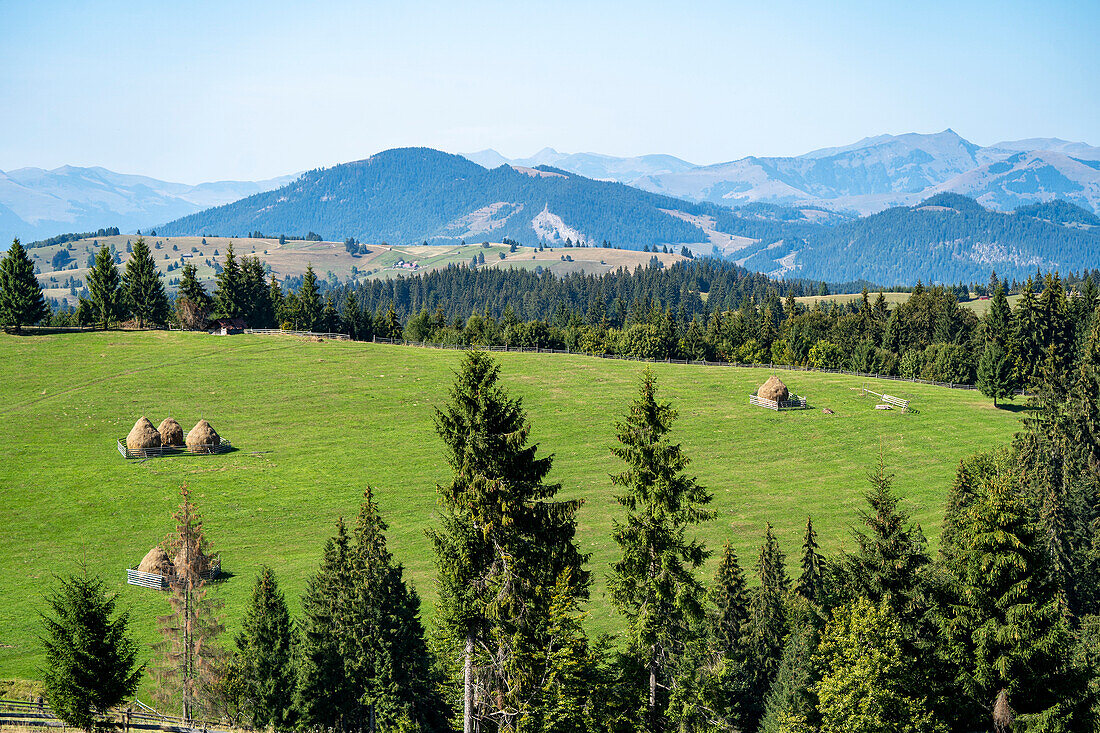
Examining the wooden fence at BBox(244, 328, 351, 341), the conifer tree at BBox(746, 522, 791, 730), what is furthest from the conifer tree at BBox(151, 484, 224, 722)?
the wooden fence at BBox(244, 328, 351, 341)

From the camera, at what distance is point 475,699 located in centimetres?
2580

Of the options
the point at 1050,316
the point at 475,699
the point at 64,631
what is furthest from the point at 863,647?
the point at 1050,316

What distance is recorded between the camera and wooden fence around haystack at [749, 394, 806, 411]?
10469 centimetres

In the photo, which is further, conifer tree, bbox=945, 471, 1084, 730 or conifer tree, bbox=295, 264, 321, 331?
conifer tree, bbox=295, 264, 321, 331

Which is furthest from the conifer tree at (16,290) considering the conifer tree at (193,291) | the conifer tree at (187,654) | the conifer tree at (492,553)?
the conifer tree at (492,553)

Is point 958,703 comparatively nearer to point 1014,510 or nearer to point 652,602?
point 1014,510

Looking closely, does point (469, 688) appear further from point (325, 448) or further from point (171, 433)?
point (171, 433)

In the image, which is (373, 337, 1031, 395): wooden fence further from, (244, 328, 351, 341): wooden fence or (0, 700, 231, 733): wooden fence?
(0, 700, 231, 733): wooden fence

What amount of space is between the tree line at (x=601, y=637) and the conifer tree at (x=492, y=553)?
64mm

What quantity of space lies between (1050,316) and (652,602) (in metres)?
133

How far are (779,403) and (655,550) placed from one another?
8148cm

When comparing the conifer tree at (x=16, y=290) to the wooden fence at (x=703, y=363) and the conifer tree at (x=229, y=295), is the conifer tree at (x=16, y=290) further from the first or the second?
the wooden fence at (x=703, y=363)

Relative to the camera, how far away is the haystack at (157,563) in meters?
58.1

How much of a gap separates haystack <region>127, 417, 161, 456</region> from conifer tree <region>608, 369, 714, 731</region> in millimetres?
66809
